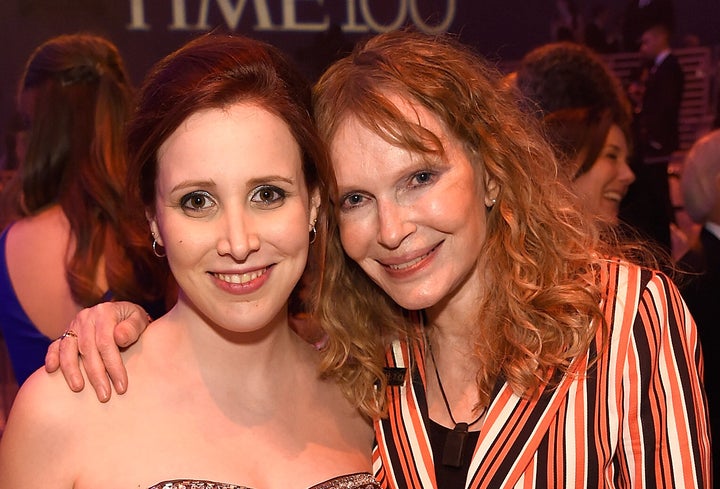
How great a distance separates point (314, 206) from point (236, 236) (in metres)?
0.28

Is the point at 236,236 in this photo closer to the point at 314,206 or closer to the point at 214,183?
the point at 214,183

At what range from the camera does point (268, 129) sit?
198 centimetres

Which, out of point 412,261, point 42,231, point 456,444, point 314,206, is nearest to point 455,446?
point 456,444

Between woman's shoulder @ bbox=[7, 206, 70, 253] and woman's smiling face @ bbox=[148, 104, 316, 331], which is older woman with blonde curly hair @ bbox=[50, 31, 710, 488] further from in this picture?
woman's shoulder @ bbox=[7, 206, 70, 253]

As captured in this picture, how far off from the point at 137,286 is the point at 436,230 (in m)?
1.27

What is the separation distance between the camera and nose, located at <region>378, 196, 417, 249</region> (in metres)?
2.06

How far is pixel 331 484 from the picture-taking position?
2.07 meters

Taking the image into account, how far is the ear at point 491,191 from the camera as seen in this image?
87.4 inches

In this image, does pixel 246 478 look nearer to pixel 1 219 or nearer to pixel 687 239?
pixel 1 219

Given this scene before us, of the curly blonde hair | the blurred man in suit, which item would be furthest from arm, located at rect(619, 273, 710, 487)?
the blurred man in suit

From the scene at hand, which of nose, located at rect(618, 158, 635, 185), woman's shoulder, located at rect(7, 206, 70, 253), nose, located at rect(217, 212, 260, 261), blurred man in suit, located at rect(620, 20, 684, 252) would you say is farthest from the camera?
blurred man in suit, located at rect(620, 20, 684, 252)

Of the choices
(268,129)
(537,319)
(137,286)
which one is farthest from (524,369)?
(137,286)

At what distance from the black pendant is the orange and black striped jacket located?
41mm

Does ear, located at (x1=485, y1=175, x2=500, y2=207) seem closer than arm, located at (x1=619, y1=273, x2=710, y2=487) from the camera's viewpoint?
No
